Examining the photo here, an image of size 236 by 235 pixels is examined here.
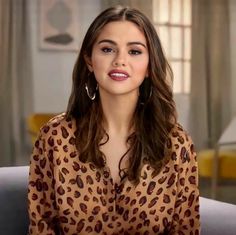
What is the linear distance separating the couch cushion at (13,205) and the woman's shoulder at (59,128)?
330mm

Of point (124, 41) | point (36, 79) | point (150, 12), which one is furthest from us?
point (150, 12)

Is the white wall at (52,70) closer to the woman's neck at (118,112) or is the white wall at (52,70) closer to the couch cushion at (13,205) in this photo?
the couch cushion at (13,205)

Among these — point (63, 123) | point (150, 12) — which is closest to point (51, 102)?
point (150, 12)

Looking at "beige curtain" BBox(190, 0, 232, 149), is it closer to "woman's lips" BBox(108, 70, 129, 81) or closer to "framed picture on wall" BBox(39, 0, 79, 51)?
"framed picture on wall" BBox(39, 0, 79, 51)

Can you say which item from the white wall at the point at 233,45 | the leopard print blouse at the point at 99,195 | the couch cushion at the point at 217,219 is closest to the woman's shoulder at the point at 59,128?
the leopard print blouse at the point at 99,195

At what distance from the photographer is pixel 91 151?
1016mm

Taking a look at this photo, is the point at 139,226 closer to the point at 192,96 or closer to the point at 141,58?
the point at 141,58

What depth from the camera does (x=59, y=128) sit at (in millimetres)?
1031

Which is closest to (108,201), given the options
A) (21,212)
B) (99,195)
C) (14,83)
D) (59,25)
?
(99,195)

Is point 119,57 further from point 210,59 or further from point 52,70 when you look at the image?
point 210,59

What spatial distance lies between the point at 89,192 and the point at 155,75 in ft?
0.89

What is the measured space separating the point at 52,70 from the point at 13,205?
9.00ft

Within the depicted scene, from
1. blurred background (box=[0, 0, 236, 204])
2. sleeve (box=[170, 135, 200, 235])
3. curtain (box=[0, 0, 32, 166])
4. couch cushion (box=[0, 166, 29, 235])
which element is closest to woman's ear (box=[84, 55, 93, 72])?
sleeve (box=[170, 135, 200, 235])

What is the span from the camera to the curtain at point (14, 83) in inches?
147
